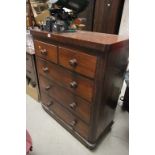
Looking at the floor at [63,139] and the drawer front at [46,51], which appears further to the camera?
the floor at [63,139]

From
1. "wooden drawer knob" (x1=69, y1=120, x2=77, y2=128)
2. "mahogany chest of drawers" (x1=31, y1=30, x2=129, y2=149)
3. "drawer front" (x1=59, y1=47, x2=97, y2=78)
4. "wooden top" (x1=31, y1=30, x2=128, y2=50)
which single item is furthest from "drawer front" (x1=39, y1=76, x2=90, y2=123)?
"wooden top" (x1=31, y1=30, x2=128, y2=50)

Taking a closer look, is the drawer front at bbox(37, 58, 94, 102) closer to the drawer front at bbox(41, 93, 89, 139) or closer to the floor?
the drawer front at bbox(41, 93, 89, 139)

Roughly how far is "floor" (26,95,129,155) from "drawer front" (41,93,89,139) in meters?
0.14

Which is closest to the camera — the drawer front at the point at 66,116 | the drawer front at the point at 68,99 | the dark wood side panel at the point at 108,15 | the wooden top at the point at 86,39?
the wooden top at the point at 86,39

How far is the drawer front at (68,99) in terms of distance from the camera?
1.16 metres

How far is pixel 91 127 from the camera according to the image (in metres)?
1.17

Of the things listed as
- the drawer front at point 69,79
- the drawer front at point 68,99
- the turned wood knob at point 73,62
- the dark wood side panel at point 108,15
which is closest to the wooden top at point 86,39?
the turned wood knob at point 73,62

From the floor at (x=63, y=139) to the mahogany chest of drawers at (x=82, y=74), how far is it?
0.08 metres

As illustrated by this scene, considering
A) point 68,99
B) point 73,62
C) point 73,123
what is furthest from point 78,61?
point 73,123

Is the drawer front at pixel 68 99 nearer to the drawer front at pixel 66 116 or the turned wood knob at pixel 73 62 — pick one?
the drawer front at pixel 66 116

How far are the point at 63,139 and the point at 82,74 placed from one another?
2.62 feet

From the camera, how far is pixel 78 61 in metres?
1.01

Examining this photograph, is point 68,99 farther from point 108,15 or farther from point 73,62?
point 108,15
